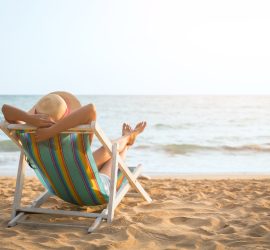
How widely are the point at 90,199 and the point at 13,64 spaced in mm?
38641

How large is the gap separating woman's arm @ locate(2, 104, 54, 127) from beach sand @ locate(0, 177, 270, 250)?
0.81m

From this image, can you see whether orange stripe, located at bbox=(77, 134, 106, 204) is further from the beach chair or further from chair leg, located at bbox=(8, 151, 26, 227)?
chair leg, located at bbox=(8, 151, 26, 227)

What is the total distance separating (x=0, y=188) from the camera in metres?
5.47

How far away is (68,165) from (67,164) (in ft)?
0.04

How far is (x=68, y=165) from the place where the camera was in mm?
3223

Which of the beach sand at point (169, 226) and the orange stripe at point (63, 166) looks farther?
the orange stripe at point (63, 166)

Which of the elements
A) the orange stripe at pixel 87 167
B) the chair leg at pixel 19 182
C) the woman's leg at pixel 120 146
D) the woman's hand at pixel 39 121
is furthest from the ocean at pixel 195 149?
the woman's hand at pixel 39 121

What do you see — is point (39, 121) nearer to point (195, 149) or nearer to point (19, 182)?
point (19, 182)

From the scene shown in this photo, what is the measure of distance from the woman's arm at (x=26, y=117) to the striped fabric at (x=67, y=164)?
0.10 meters

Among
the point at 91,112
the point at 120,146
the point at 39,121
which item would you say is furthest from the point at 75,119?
the point at 120,146

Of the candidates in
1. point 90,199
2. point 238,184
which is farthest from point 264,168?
point 90,199

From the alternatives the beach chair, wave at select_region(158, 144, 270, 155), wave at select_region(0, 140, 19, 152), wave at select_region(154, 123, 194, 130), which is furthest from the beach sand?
wave at select_region(154, 123, 194, 130)

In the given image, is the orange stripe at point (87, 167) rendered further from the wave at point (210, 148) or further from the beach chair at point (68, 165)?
the wave at point (210, 148)

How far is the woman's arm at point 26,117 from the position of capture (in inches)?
123
